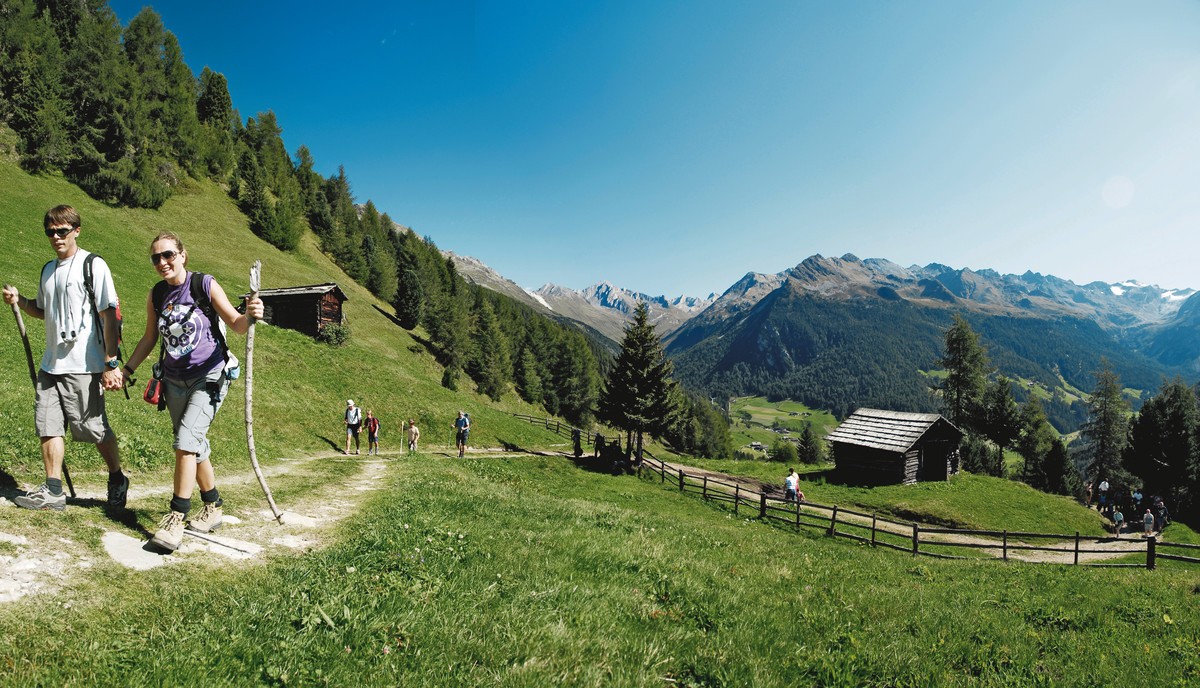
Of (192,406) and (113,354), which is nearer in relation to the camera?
(192,406)

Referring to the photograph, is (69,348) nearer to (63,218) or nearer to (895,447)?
(63,218)

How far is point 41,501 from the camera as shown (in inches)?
208

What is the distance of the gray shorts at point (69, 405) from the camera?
542 cm

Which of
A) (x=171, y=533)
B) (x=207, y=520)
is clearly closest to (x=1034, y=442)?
(x=207, y=520)

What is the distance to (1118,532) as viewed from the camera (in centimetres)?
3083

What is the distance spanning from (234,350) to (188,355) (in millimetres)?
26738


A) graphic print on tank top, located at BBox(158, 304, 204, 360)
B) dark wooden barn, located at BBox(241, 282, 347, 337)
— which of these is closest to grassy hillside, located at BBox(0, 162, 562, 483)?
dark wooden barn, located at BBox(241, 282, 347, 337)

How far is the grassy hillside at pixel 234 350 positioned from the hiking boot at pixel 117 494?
92.3 inches

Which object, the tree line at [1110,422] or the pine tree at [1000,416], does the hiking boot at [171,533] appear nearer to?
the tree line at [1110,422]

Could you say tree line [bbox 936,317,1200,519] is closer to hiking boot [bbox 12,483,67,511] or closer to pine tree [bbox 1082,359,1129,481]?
pine tree [bbox 1082,359,1129,481]

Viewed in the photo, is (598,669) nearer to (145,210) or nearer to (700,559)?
(700,559)

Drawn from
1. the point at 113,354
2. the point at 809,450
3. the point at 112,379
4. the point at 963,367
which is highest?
the point at 963,367

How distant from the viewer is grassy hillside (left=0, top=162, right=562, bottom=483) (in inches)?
436

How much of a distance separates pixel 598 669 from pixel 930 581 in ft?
34.6
